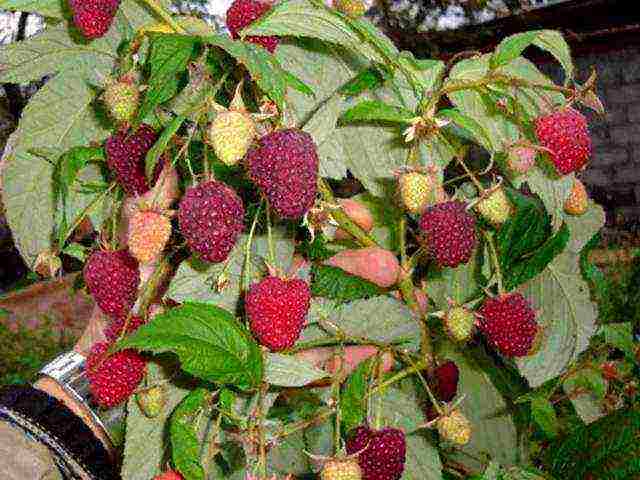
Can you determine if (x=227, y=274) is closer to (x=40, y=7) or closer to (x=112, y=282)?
(x=112, y=282)

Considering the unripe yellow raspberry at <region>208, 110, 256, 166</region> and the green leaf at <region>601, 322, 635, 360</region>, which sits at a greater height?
the unripe yellow raspberry at <region>208, 110, 256, 166</region>

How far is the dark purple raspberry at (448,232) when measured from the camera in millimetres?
598

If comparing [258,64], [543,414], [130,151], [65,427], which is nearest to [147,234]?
[130,151]

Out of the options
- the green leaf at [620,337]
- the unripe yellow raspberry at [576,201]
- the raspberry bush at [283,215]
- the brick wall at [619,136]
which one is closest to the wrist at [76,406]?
the raspberry bush at [283,215]

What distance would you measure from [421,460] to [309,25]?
438mm

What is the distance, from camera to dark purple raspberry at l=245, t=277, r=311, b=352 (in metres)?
0.55

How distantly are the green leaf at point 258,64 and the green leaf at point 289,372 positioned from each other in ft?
0.72

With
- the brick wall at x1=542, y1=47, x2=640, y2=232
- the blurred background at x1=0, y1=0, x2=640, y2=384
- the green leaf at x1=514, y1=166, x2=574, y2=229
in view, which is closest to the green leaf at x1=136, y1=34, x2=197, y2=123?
the green leaf at x1=514, y1=166, x2=574, y2=229

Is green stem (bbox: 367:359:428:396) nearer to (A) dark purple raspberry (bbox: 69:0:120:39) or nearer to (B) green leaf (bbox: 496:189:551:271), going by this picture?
(B) green leaf (bbox: 496:189:551:271)

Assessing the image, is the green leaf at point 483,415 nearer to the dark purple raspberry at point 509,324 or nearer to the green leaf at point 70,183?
the dark purple raspberry at point 509,324

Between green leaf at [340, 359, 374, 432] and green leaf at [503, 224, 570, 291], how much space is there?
17cm

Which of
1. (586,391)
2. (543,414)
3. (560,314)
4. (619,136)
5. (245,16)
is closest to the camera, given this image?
(245,16)

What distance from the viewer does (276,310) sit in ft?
1.79

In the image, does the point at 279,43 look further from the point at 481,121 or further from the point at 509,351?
the point at 509,351
